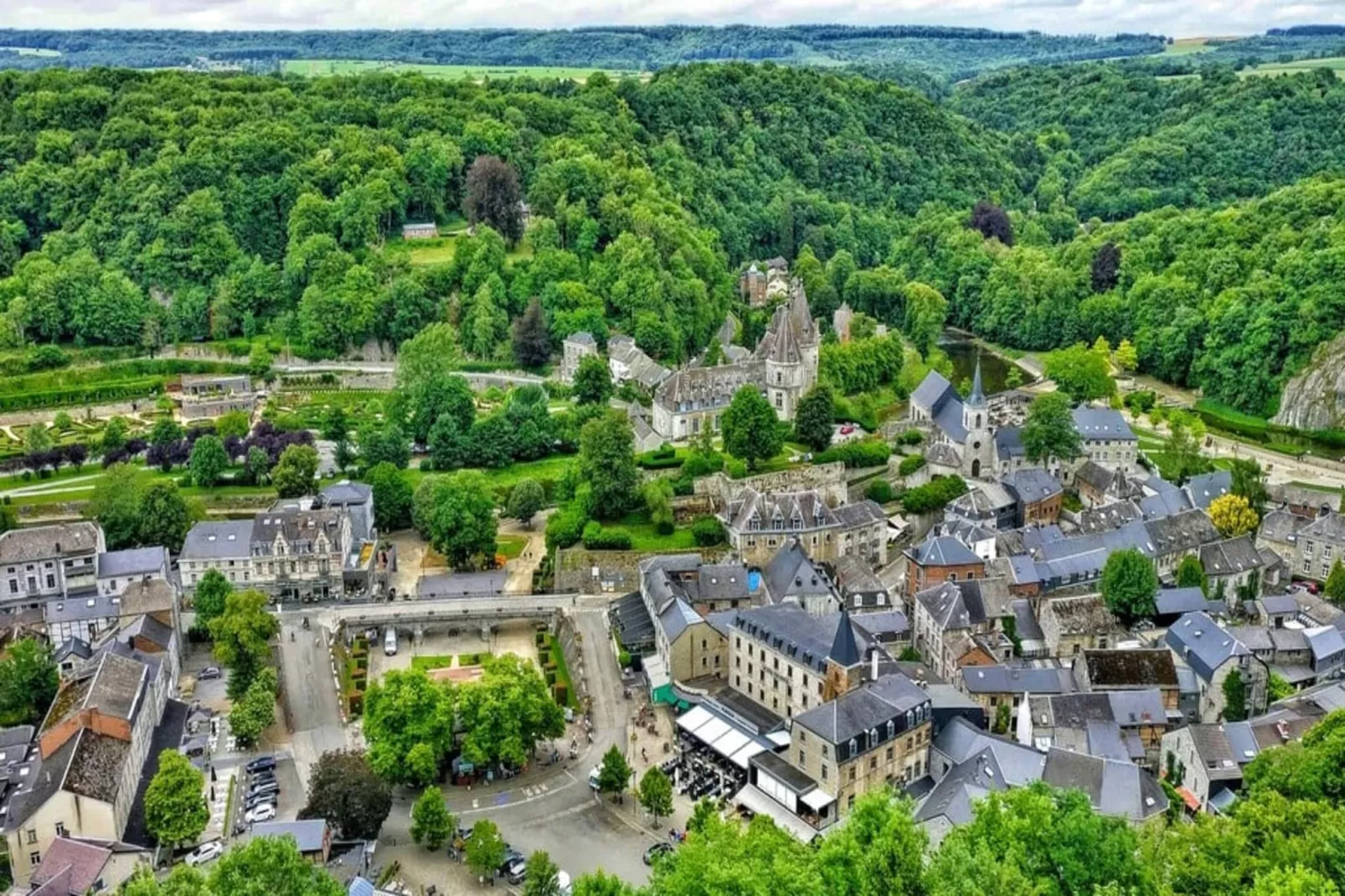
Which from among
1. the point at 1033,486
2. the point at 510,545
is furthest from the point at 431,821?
the point at 1033,486

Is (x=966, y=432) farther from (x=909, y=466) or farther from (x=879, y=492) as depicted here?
(x=879, y=492)

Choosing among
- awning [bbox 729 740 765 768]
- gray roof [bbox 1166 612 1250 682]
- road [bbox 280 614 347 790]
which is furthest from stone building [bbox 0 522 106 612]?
gray roof [bbox 1166 612 1250 682]

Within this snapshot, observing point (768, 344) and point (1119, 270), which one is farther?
point (1119, 270)

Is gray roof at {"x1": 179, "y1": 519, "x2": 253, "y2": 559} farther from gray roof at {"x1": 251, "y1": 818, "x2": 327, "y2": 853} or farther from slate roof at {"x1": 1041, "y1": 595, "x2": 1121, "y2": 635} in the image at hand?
slate roof at {"x1": 1041, "y1": 595, "x2": 1121, "y2": 635}

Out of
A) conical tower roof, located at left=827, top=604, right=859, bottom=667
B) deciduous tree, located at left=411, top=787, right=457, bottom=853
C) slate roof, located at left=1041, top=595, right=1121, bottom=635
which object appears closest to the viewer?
deciduous tree, located at left=411, top=787, right=457, bottom=853

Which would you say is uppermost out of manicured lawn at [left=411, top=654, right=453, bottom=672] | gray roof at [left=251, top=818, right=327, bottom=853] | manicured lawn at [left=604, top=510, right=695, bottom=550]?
gray roof at [left=251, top=818, right=327, bottom=853]

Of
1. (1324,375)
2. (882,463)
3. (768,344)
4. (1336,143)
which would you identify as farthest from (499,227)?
(1336,143)

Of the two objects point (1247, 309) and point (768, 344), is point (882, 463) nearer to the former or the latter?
point (768, 344)
